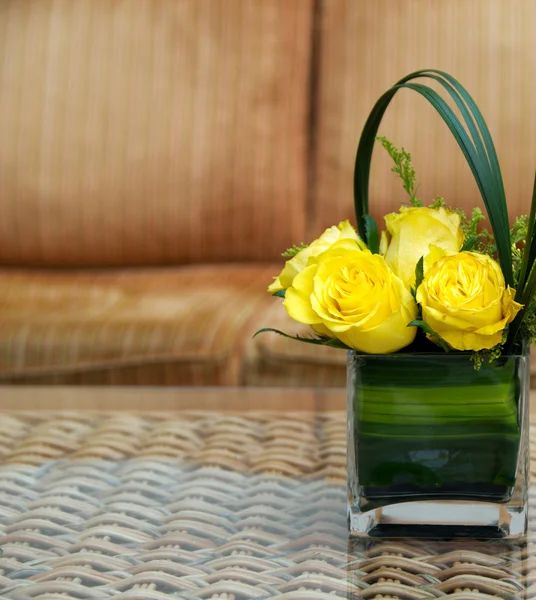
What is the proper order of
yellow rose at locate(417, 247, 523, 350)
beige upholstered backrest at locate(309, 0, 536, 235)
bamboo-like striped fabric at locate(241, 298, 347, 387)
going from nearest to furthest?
1. yellow rose at locate(417, 247, 523, 350)
2. bamboo-like striped fabric at locate(241, 298, 347, 387)
3. beige upholstered backrest at locate(309, 0, 536, 235)

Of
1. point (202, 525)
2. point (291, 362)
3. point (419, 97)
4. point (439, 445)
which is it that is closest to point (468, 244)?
point (439, 445)

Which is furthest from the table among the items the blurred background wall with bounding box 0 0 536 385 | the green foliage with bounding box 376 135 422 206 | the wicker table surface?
the blurred background wall with bounding box 0 0 536 385

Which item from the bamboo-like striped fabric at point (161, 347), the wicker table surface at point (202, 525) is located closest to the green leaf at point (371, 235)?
the wicker table surface at point (202, 525)

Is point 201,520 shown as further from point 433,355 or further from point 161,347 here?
point 161,347

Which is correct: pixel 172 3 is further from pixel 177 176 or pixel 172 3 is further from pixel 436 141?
pixel 436 141

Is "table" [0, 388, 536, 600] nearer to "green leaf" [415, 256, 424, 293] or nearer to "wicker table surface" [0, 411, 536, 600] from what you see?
"wicker table surface" [0, 411, 536, 600]

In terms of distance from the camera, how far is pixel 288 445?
2.31ft

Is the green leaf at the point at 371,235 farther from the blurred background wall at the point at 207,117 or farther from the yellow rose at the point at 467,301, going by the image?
the blurred background wall at the point at 207,117

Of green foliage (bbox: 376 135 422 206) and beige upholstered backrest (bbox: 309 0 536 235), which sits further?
beige upholstered backrest (bbox: 309 0 536 235)

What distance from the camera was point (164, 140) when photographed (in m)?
1.67

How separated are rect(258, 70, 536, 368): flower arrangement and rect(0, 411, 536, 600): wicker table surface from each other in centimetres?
13

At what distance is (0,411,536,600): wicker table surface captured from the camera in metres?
0.45

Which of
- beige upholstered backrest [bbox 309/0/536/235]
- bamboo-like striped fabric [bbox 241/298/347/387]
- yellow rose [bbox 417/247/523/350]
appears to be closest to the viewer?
yellow rose [bbox 417/247/523/350]

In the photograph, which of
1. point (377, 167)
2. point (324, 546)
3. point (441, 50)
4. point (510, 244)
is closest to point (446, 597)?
point (324, 546)
